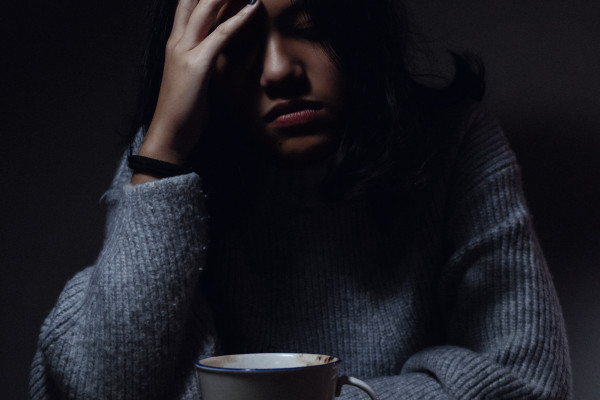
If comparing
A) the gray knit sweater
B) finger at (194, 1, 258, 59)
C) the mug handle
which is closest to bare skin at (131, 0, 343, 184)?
finger at (194, 1, 258, 59)

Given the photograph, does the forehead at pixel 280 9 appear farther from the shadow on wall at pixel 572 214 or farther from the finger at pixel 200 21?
the shadow on wall at pixel 572 214

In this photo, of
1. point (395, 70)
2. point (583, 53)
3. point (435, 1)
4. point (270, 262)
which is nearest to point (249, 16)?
point (395, 70)

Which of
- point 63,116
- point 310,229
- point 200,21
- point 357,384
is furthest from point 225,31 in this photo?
point 63,116

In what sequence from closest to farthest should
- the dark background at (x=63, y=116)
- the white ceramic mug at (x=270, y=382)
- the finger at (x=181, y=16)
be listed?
the white ceramic mug at (x=270, y=382) → the finger at (x=181, y=16) → the dark background at (x=63, y=116)

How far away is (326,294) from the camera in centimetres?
95

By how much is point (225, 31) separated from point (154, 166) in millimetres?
201

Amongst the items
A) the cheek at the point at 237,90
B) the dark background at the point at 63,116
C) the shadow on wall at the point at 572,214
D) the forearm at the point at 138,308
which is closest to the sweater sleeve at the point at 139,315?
the forearm at the point at 138,308

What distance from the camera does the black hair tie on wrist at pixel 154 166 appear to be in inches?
32.1

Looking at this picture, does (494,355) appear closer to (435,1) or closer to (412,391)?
(412,391)

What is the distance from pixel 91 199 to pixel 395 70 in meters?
0.72

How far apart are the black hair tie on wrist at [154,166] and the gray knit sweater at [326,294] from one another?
32 mm

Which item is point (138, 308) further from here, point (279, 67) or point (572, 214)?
point (572, 214)

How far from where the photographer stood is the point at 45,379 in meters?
0.82

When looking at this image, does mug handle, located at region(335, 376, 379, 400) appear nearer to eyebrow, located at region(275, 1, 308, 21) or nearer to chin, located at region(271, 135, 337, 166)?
chin, located at region(271, 135, 337, 166)
